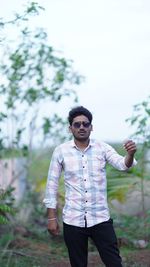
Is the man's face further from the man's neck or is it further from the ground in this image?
the ground

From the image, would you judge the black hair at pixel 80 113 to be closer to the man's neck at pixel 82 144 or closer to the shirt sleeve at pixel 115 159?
the man's neck at pixel 82 144

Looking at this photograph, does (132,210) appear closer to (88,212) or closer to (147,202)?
(147,202)

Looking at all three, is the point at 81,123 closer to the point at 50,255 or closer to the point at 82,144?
the point at 82,144

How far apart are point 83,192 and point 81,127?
1.93 feet

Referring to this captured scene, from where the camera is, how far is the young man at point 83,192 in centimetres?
571

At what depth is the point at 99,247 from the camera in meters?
5.73

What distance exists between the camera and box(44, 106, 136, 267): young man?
5707mm

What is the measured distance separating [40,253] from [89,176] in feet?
10.8

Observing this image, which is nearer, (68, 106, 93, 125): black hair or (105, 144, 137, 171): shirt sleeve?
(105, 144, 137, 171): shirt sleeve

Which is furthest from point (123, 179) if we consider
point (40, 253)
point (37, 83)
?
point (37, 83)

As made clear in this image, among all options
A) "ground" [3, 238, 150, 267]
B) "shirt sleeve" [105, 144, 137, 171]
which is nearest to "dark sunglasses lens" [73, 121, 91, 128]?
"shirt sleeve" [105, 144, 137, 171]

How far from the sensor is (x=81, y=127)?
5785mm

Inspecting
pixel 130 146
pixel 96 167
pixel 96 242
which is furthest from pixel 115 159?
pixel 96 242

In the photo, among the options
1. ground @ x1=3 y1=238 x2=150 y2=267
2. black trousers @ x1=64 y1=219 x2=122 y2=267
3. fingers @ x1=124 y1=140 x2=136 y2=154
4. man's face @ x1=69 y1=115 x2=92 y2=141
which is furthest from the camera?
ground @ x1=3 y1=238 x2=150 y2=267
